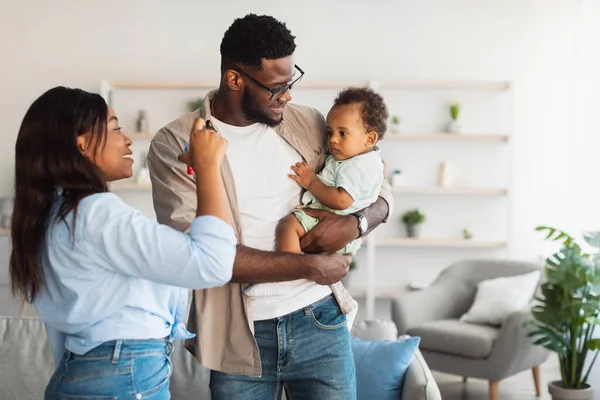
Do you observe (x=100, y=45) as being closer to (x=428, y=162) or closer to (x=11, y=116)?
(x=11, y=116)

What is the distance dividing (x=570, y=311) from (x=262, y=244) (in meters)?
3.07

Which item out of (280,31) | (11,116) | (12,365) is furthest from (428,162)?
(280,31)

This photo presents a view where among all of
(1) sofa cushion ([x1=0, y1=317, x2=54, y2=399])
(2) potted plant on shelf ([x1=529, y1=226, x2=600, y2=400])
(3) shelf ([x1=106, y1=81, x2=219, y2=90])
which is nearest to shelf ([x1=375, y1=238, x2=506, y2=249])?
(2) potted plant on shelf ([x1=529, y1=226, x2=600, y2=400])

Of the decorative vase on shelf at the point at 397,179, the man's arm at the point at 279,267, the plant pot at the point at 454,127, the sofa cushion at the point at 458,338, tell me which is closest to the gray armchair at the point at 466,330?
the sofa cushion at the point at 458,338

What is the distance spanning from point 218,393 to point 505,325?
3153 mm

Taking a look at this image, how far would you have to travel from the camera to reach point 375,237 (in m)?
6.48

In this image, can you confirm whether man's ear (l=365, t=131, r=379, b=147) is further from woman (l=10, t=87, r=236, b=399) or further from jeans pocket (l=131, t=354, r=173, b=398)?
jeans pocket (l=131, t=354, r=173, b=398)

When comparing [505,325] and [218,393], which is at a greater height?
[218,393]

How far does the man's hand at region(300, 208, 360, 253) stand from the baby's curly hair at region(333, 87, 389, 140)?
0.31 m

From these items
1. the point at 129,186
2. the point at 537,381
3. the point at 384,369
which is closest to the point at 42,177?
the point at 384,369

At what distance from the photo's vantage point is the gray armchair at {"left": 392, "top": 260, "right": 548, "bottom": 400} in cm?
475

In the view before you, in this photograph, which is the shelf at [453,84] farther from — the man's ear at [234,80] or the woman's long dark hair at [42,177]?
the woman's long dark hair at [42,177]

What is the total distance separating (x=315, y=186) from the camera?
2035 mm

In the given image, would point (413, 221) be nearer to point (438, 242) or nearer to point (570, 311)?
point (438, 242)
